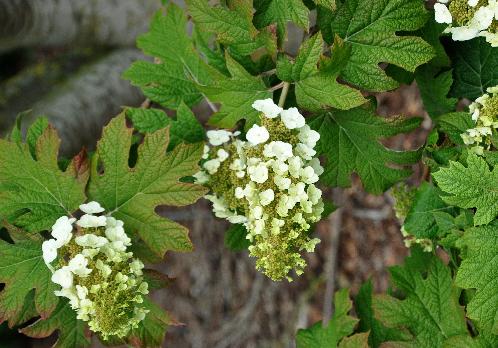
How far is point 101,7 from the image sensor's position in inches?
134

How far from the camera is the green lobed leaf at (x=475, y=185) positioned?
170 cm

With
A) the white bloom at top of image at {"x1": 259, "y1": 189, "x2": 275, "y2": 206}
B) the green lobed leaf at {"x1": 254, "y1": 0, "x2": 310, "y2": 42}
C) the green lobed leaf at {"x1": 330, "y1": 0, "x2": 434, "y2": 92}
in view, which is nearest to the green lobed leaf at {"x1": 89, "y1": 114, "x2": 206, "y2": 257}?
the white bloom at top of image at {"x1": 259, "y1": 189, "x2": 275, "y2": 206}

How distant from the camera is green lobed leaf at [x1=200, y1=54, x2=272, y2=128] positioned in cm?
191

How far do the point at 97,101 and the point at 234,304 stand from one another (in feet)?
7.08

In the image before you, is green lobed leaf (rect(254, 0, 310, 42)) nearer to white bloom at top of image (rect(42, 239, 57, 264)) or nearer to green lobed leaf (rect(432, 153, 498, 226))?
green lobed leaf (rect(432, 153, 498, 226))

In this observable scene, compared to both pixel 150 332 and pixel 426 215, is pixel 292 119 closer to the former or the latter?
pixel 426 215

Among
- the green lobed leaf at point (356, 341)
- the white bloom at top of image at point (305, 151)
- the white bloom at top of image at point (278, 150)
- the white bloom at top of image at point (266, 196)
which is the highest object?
the white bloom at top of image at point (278, 150)

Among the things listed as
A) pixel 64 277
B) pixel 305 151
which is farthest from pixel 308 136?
pixel 64 277

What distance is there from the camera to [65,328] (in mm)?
2094

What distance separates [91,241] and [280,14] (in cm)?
90

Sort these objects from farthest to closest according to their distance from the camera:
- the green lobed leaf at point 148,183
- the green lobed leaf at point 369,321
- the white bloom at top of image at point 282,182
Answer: the green lobed leaf at point 369,321
the green lobed leaf at point 148,183
the white bloom at top of image at point 282,182

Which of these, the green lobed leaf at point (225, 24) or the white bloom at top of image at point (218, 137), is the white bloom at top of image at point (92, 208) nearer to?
the white bloom at top of image at point (218, 137)

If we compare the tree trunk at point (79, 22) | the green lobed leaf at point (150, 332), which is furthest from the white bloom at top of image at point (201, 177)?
the tree trunk at point (79, 22)

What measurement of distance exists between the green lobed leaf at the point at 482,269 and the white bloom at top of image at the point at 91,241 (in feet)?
3.55
